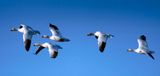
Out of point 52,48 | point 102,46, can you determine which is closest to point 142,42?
point 102,46

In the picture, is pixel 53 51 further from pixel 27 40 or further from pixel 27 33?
pixel 27 33

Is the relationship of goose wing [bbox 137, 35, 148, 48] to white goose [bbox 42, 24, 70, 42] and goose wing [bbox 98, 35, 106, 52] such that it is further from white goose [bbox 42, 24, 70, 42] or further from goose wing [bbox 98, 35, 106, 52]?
white goose [bbox 42, 24, 70, 42]

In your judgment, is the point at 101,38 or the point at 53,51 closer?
the point at 53,51

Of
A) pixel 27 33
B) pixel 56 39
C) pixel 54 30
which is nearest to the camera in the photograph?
pixel 27 33

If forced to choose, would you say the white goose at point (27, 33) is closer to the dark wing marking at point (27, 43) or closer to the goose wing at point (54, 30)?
the dark wing marking at point (27, 43)

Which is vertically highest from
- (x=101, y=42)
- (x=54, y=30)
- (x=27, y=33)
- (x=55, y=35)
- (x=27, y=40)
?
(x=54, y=30)

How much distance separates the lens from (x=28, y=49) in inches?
2475

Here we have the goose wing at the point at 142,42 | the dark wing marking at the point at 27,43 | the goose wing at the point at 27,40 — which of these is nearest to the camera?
the dark wing marking at the point at 27,43

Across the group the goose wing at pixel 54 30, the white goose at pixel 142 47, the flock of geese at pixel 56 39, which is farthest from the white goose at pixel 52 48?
the white goose at pixel 142 47

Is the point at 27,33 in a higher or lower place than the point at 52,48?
higher

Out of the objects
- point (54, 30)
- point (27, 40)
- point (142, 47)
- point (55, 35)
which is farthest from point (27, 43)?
point (142, 47)

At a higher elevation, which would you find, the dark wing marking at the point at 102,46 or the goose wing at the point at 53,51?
the dark wing marking at the point at 102,46

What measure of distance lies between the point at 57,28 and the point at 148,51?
885cm

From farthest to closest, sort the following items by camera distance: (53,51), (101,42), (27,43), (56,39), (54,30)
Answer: (54,30) < (56,39) < (101,42) < (27,43) < (53,51)
